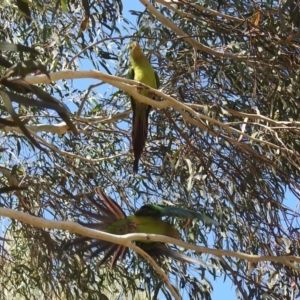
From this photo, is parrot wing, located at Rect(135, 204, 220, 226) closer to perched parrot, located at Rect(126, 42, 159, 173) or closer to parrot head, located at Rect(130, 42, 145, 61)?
perched parrot, located at Rect(126, 42, 159, 173)

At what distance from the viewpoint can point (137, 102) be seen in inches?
120

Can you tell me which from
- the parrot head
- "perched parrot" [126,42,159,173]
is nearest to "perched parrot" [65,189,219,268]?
"perched parrot" [126,42,159,173]

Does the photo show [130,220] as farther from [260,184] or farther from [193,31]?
[193,31]

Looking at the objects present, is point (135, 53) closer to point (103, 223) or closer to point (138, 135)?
point (138, 135)

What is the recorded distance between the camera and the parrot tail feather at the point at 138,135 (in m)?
2.98

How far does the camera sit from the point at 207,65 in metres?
3.37

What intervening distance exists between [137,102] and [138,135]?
130mm

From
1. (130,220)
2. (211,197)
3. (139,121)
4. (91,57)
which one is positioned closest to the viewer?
(130,220)

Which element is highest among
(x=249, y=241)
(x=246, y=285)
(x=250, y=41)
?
(x=250, y=41)

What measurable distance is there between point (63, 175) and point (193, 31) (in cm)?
88

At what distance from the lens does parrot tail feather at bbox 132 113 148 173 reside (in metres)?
2.98

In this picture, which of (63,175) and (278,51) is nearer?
(278,51)

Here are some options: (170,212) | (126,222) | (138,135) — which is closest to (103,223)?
(126,222)

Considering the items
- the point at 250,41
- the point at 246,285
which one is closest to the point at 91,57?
the point at 250,41
